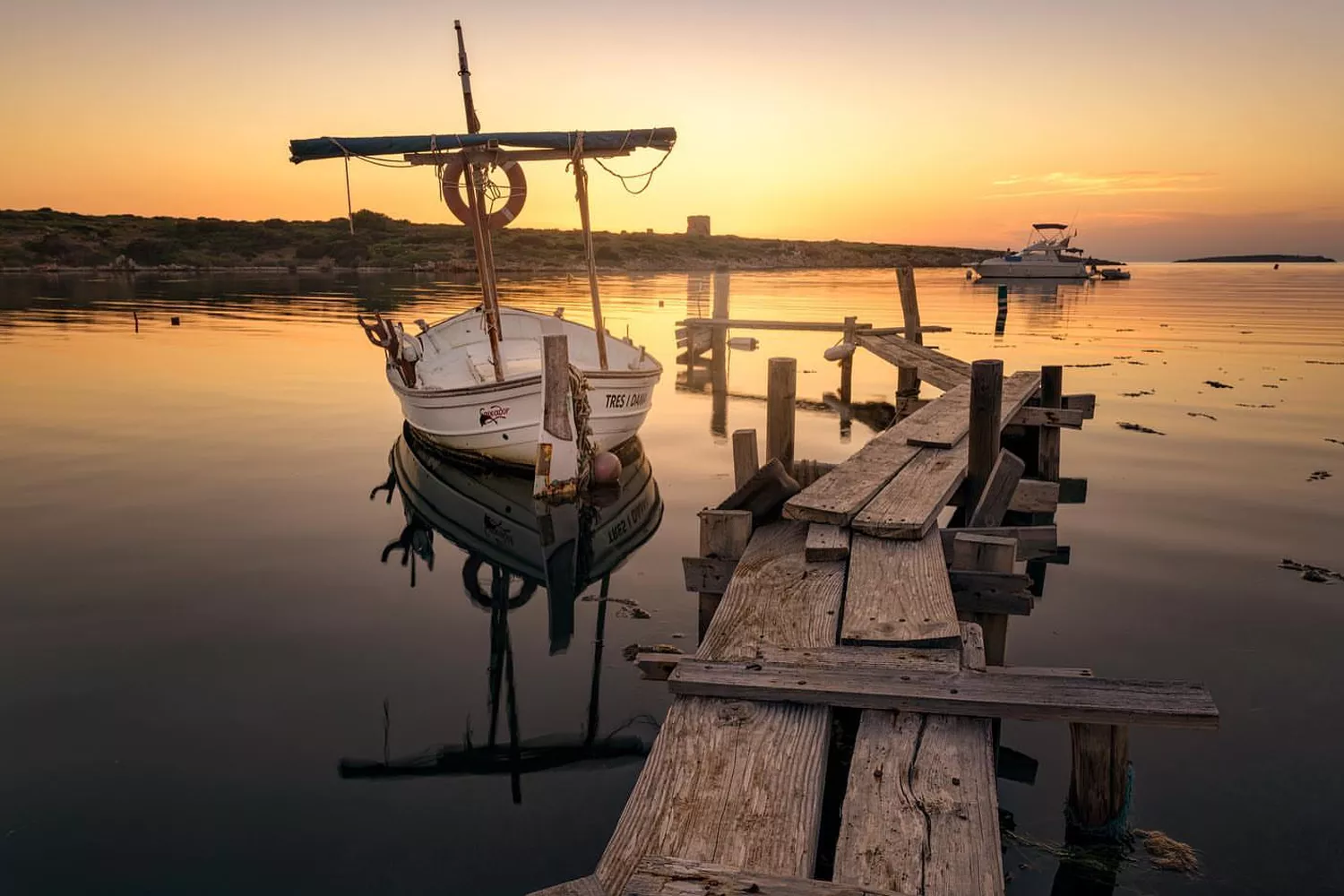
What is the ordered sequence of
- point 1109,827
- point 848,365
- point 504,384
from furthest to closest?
point 848,365 → point 504,384 → point 1109,827

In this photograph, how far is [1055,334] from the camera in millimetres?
37312

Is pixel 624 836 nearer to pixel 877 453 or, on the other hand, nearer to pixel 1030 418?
pixel 877 453

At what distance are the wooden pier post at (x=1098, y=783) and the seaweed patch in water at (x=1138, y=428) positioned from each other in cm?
1425

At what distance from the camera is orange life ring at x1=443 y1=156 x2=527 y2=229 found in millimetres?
14828

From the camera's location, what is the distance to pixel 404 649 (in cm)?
785

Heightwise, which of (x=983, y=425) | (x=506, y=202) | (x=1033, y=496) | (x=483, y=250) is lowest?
(x=1033, y=496)

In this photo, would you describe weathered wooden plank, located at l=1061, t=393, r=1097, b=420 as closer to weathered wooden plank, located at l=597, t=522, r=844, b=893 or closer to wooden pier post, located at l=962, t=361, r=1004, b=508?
wooden pier post, located at l=962, t=361, r=1004, b=508

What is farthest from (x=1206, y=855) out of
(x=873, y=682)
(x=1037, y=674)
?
(x=873, y=682)

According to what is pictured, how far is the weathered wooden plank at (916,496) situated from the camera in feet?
20.7

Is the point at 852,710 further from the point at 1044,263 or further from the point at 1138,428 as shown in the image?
the point at 1044,263

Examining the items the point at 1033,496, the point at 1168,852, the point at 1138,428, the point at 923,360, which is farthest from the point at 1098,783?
the point at 923,360

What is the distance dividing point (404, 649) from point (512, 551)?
121 inches

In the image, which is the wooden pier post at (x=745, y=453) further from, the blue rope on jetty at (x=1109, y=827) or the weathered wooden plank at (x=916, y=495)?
the blue rope on jetty at (x=1109, y=827)

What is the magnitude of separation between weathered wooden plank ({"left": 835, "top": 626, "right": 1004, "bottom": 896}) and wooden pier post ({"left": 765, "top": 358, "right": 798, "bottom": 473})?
4687 millimetres
